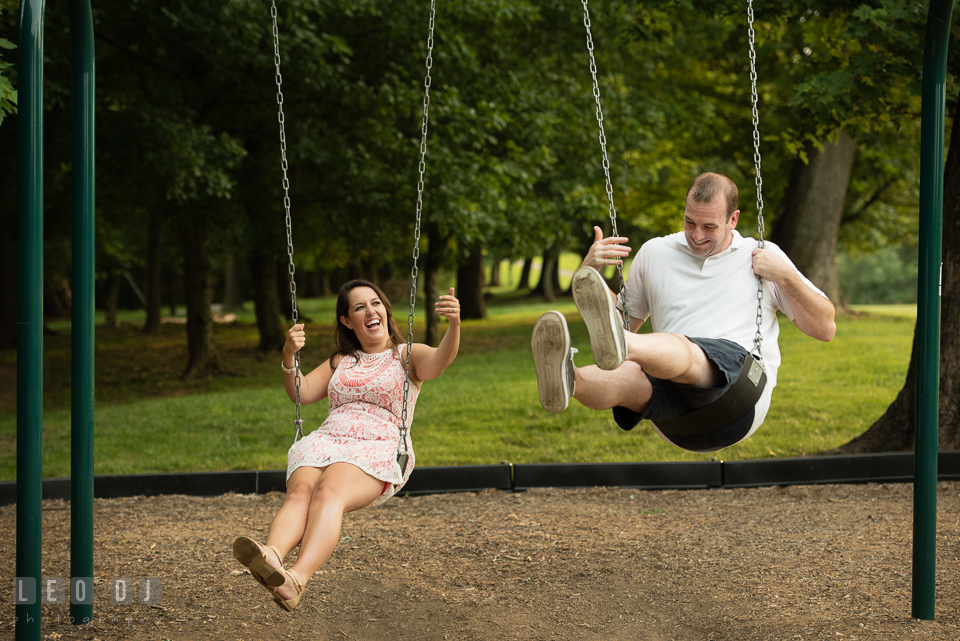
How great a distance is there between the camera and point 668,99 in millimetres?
17078

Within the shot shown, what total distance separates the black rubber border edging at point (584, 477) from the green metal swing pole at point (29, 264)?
2802mm

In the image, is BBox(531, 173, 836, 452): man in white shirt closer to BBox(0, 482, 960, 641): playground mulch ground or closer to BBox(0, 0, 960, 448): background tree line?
BBox(0, 482, 960, 641): playground mulch ground

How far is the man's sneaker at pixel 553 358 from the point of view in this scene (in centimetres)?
302

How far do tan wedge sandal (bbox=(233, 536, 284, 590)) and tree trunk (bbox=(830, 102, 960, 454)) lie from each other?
4690 millimetres

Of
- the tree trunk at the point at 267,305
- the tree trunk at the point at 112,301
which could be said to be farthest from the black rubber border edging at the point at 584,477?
the tree trunk at the point at 112,301

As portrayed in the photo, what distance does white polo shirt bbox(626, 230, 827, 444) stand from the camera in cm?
352

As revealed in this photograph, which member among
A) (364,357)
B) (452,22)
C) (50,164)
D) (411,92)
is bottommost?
(364,357)

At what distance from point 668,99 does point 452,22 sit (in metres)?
6.49

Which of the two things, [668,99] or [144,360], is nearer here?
[144,360]

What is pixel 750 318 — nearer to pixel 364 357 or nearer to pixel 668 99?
pixel 364 357

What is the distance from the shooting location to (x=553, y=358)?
9.97ft

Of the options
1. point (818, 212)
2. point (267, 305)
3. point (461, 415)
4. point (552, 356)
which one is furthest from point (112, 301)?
point (552, 356)

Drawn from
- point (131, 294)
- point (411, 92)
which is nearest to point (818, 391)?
point (411, 92)

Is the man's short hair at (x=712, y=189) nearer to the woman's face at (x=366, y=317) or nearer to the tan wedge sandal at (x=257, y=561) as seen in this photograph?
the woman's face at (x=366, y=317)
